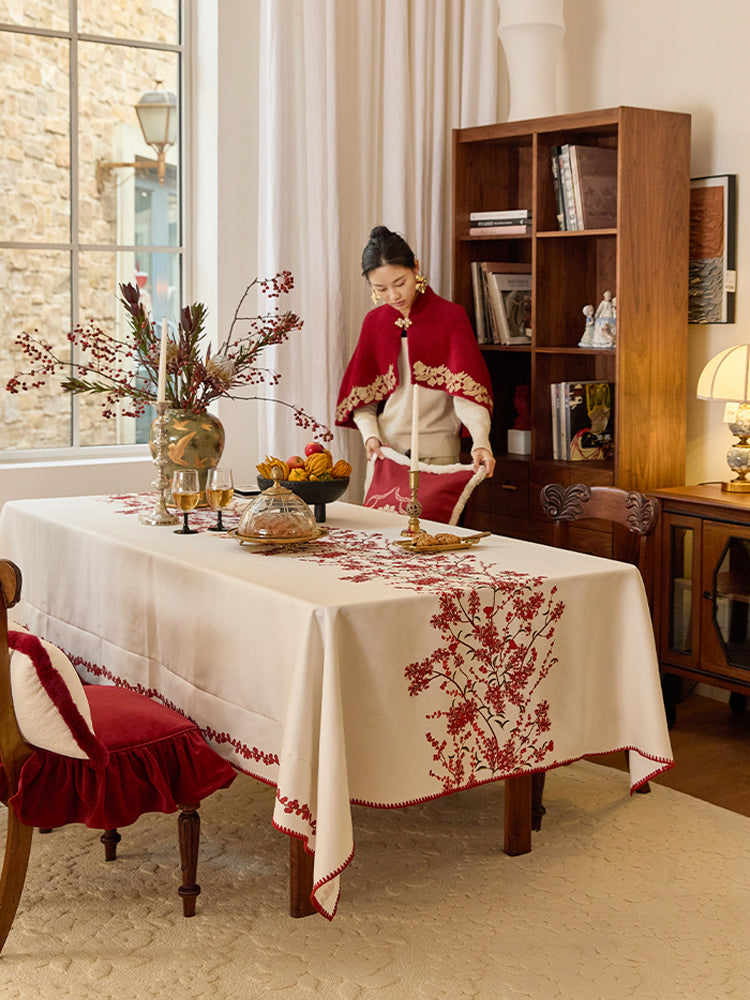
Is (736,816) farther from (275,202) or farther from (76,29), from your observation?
(76,29)

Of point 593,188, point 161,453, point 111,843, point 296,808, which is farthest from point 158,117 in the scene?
point 296,808

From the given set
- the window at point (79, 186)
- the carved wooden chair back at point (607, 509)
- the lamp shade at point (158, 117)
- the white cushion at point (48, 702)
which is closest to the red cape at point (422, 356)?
the carved wooden chair back at point (607, 509)

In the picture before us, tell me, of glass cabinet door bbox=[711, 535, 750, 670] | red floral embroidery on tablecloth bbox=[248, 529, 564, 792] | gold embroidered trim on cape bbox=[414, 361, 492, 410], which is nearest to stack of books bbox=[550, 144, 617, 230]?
gold embroidered trim on cape bbox=[414, 361, 492, 410]

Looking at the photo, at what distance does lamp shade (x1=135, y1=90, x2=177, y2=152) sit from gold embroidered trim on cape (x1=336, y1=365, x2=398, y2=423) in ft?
4.14

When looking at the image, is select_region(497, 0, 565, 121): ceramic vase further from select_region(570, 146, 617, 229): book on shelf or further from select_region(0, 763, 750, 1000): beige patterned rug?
select_region(0, 763, 750, 1000): beige patterned rug

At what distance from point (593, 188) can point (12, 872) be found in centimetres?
296

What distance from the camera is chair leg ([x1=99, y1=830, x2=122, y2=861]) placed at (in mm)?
2738

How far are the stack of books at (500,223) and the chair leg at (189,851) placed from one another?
2619mm

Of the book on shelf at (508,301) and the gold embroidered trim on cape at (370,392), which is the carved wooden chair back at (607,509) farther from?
the book on shelf at (508,301)

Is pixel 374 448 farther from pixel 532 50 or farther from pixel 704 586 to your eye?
pixel 532 50

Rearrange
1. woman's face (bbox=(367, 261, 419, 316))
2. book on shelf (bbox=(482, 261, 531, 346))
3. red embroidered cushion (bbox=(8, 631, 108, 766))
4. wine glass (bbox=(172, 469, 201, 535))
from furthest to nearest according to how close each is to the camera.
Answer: book on shelf (bbox=(482, 261, 531, 346))
woman's face (bbox=(367, 261, 419, 316))
wine glass (bbox=(172, 469, 201, 535))
red embroidered cushion (bbox=(8, 631, 108, 766))

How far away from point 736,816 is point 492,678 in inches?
39.7

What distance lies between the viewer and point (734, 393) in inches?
147

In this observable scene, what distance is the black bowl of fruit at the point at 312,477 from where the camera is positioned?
3.12 meters
